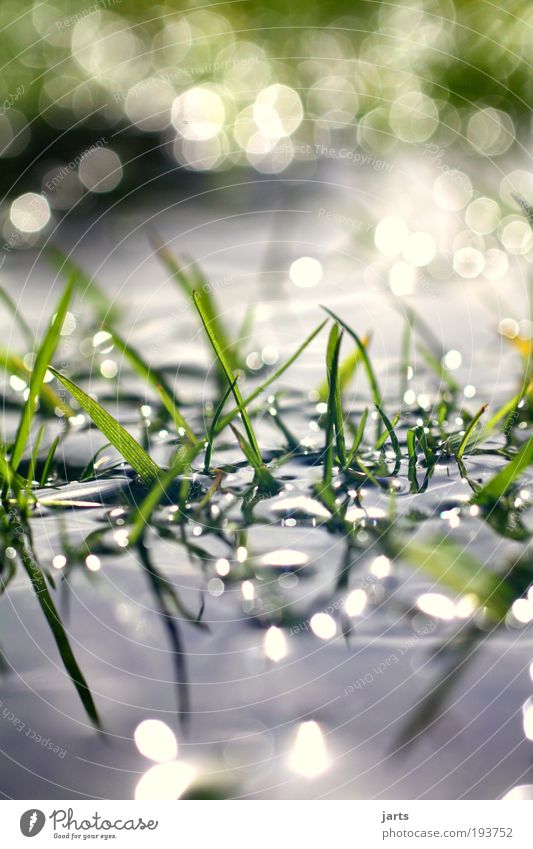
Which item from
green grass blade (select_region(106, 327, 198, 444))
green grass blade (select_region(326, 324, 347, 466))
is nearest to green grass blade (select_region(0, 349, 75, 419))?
green grass blade (select_region(106, 327, 198, 444))

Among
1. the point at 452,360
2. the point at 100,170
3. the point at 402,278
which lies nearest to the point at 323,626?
the point at 452,360

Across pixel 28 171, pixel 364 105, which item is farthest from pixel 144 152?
pixel 364 105

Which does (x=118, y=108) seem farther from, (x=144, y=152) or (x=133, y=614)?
(x=133, y=614)

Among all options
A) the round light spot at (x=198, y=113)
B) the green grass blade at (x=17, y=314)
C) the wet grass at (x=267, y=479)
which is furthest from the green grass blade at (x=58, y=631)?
the round light spot at (x=198, y=113)

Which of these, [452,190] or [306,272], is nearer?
[306,272]

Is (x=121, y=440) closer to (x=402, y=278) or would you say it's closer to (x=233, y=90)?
(x=402, y=278)

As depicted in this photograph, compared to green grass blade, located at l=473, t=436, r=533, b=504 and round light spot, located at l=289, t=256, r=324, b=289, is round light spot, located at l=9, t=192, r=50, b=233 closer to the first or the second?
round light spot, located at l=289, t=256, r=324, b=289

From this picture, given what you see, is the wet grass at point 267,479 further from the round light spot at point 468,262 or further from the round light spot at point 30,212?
the round light spot at point 30,212
